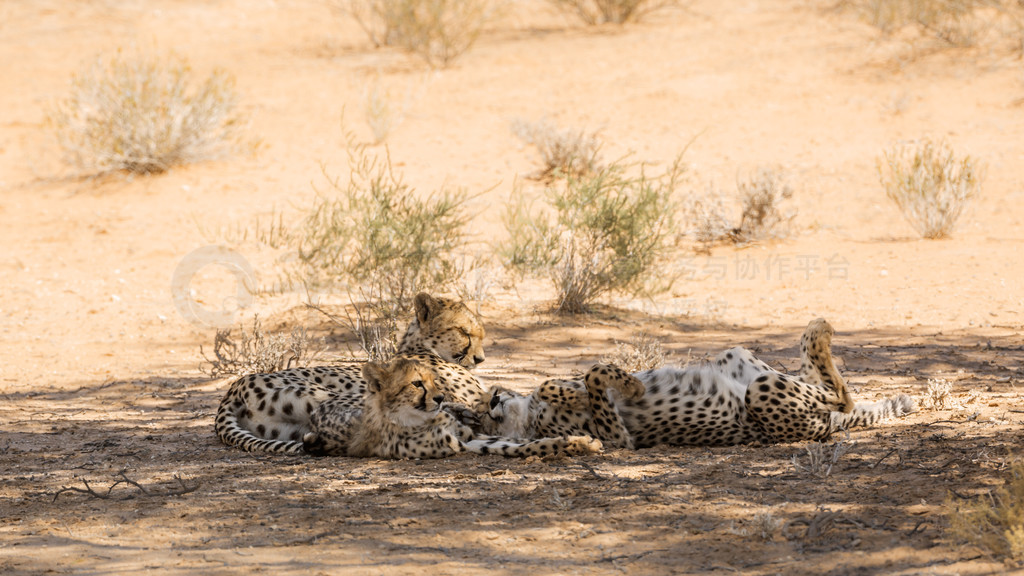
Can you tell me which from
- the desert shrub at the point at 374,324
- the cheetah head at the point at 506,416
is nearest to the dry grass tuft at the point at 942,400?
the cheetah head at the point at 506,416

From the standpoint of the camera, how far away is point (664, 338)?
9219 mm

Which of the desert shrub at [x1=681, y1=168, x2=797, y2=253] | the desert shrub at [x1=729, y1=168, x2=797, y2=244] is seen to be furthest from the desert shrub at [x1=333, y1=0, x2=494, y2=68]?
the desert shrub at [x1=729, y1=168, x2=797, y2=244]

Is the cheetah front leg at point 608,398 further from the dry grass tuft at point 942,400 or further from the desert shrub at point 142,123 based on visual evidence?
the desert shrub at point 142,123

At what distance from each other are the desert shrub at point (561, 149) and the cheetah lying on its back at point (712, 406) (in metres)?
8.99

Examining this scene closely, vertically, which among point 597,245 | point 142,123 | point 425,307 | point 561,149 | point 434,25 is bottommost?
point 425,307

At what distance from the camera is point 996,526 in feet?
12.1

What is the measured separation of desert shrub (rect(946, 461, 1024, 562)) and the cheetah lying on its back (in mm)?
1486

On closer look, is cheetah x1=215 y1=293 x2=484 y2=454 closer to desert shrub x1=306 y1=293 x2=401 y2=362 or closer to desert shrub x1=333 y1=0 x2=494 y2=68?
desert shrub x1=306 y1=293 x2=401 y2=362

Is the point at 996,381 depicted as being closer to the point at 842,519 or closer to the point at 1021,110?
the point at 842,519

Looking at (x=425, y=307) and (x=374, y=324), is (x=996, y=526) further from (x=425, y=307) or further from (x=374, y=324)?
(x=374, y=324)

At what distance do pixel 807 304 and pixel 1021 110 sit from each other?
801 cm

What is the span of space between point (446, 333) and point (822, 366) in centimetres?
210

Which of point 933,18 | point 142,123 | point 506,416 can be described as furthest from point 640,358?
point 933,18

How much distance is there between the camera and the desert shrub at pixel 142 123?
49.6 feet
